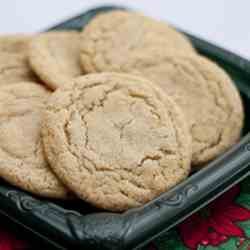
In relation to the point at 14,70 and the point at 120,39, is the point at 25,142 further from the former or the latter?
the point at 120,39

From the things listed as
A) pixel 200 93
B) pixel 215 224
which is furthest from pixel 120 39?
pixel 215 224

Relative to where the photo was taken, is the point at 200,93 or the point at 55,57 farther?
the point at 55,57

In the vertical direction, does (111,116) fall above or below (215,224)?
above

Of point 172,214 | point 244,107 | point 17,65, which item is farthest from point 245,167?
point 17,65

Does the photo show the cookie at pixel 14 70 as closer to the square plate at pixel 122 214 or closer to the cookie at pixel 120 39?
the cookie at pixel 120 39

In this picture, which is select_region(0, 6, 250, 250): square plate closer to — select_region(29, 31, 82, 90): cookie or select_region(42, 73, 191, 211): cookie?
select_region(42, 73, 191, 211): cookie

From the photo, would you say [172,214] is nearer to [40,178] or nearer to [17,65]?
[40,178]
